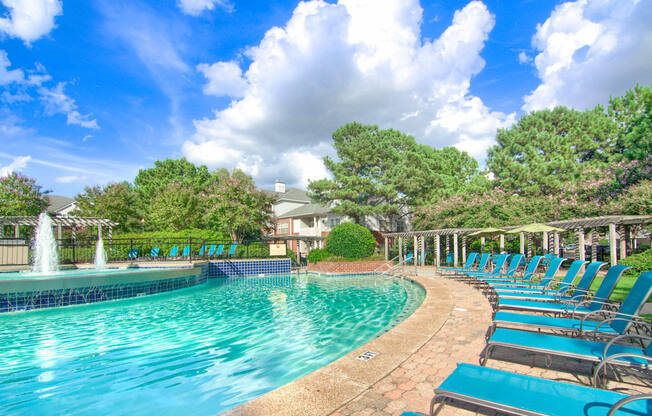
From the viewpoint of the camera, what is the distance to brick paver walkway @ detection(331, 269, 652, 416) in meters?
2.88

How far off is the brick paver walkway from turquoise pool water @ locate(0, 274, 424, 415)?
5.65 ft

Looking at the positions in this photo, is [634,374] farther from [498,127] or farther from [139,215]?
[139,215]

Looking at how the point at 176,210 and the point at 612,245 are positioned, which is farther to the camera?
the point at 176,210

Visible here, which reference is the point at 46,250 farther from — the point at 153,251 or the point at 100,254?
the point at 153,251

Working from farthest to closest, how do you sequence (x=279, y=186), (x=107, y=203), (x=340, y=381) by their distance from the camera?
(x=279, y=186)
(x=107, y=203)
(x=340, y=381)

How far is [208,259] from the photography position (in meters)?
19.5

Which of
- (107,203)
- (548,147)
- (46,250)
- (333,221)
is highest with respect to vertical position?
(548,147)

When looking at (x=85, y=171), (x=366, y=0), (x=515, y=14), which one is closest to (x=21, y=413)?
(x=366, y=0)

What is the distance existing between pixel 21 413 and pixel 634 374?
7023 millimetres

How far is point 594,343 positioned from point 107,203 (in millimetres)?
33654

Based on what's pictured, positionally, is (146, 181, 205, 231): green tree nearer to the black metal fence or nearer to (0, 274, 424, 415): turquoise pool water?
the black metal fence

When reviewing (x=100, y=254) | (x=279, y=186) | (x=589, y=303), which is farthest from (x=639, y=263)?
(x=279, y=186)

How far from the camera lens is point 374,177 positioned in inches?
1196

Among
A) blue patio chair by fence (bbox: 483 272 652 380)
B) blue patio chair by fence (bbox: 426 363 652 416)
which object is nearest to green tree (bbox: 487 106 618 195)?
blue patio chair by fence (bbox: 483 272 652 380)
